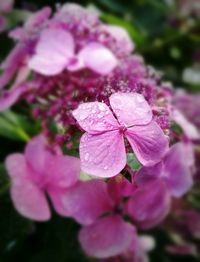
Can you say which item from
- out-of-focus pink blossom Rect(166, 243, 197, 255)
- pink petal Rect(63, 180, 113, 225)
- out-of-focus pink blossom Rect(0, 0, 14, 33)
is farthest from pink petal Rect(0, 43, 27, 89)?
out-of-focus pink blossom Rect(166, 243, 197, 255)

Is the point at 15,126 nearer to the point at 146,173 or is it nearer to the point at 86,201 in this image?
the point at 86,201

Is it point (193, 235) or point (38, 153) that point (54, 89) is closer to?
point (38, 153)

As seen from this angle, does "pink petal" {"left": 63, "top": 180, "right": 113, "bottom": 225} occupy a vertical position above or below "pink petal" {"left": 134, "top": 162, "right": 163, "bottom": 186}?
below

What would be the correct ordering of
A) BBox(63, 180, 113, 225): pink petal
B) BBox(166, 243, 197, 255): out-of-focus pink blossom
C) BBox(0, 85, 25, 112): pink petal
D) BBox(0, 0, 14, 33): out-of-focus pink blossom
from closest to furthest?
BBox(63, 180, 113, 225): pink petal
BBox(0, 85, 25, 112): pink petal
BBox(0, 0, 14, 33): out-of-focus pink blossom
BBox(166, 243, 197, 255): out-of-focus pink blossom

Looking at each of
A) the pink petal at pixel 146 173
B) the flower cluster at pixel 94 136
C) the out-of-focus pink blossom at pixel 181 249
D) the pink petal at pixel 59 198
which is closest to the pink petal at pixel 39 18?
the flower cluster at pixel 94 136

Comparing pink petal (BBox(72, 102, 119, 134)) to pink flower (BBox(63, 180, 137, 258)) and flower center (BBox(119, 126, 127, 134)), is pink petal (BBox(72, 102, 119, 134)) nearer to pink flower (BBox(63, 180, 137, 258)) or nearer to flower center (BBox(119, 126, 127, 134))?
flower center (BBox(119, 126, 127, 134))

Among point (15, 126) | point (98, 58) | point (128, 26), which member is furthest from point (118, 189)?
point (128, 26)

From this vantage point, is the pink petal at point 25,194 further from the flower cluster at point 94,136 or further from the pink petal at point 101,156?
the pink petal at point 101,156
